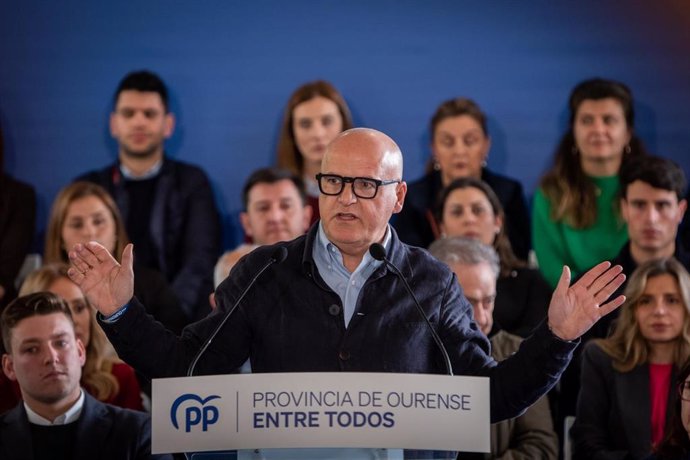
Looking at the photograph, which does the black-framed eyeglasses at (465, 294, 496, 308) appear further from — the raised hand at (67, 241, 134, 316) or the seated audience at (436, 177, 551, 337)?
the raised hand at (67, 241, 134, 316)

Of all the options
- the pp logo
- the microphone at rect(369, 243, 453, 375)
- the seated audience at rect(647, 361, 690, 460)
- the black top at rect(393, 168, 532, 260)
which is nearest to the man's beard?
the black top at rect(393, 168, 532, 260)

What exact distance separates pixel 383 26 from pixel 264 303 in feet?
11.1

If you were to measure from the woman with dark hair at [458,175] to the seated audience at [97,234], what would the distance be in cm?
105

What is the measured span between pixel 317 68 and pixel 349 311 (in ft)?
10.8

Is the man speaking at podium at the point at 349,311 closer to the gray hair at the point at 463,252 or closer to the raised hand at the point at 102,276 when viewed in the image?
the raised hand at the point at 102,276

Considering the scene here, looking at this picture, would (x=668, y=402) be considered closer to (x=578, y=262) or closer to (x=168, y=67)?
(x=578, y=262)

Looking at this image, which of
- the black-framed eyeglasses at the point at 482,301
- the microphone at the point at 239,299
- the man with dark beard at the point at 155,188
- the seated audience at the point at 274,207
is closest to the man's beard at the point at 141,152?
the man with dark beard at the point at 155,188

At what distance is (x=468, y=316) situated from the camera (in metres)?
2.74

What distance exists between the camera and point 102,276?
2598 mm

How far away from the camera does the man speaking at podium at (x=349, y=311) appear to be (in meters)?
2.57

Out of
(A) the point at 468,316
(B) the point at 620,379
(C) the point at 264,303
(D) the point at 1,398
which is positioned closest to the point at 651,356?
(B) the point at 620,379

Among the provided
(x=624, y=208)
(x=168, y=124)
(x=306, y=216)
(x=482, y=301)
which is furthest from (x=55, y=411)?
(x=624, y=208)

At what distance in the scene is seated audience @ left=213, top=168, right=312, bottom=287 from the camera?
485 cm

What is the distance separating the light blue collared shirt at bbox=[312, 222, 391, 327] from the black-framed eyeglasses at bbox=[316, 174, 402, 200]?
6.0 inches
